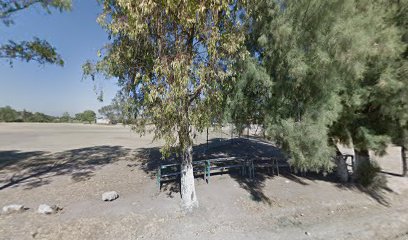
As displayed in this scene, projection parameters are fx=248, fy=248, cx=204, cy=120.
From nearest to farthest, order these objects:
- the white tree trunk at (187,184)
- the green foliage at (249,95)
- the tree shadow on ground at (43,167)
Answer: the white tree trunk at (187,184), the green foliage at (249,95), the tree shadow on ground at (43,167)

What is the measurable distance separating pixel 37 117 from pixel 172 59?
73.1 metres

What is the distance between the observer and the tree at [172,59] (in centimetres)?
481

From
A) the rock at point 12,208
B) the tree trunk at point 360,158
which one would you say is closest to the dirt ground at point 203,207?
the rock at point 12,208

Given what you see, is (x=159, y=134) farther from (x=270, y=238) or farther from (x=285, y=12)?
(x=285, y=12)

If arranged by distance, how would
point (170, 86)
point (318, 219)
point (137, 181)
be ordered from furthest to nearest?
point (137, 181) < point (318, 219) < point (170, 86)

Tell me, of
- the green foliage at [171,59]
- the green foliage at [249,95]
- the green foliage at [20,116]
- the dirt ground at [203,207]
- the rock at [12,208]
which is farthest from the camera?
the green foliage at [20,116]

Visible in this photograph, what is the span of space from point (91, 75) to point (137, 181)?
14.2ft

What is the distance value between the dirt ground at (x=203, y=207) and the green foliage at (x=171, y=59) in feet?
6.05

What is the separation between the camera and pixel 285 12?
652 centimetres

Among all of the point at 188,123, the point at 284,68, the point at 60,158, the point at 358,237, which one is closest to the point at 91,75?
the point at 188,123

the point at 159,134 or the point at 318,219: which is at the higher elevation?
the point at 159,134

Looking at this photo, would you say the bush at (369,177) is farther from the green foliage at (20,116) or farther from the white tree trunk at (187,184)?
the green foliage at (20,116)

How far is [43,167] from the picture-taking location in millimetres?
10547

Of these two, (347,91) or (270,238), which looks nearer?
(270,238)
